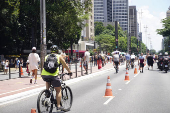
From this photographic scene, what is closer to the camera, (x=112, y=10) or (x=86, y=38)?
(x=86, y=38)

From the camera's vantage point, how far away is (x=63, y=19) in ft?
109

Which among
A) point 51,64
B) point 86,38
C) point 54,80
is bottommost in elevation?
point 54,80

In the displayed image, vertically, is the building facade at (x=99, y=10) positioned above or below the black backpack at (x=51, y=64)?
above

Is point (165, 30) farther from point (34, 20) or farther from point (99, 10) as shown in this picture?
point (99, 10)

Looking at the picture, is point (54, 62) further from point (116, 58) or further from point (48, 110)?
point (116, 58)

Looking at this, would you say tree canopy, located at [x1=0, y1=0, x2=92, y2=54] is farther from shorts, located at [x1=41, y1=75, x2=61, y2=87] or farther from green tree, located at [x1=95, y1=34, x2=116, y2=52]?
green tree, located at [x1=95, y1=34, x2=116, y2=52]

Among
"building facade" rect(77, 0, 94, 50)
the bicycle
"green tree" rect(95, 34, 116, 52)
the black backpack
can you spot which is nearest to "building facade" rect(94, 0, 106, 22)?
"building facade" rect(77, 0, 94, 50)

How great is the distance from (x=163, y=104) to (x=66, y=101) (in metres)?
3.04

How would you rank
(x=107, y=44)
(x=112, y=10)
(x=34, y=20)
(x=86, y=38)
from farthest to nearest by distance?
(x=112, y=10) < (x=107, y=44) < (x=86, y=38) < (x=34, y=20)

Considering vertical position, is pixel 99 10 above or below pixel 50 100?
above

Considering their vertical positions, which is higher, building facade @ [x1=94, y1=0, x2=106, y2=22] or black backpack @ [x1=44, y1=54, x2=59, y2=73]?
building facade @ [x1=94, y1=0, x2=106, y2=22]

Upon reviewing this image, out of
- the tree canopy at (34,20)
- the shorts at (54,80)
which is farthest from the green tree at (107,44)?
the shorts at (54,80)

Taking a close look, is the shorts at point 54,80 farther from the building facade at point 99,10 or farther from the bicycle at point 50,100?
the building facade at point 99,10

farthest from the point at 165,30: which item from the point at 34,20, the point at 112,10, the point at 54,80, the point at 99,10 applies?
the point at 112,10
